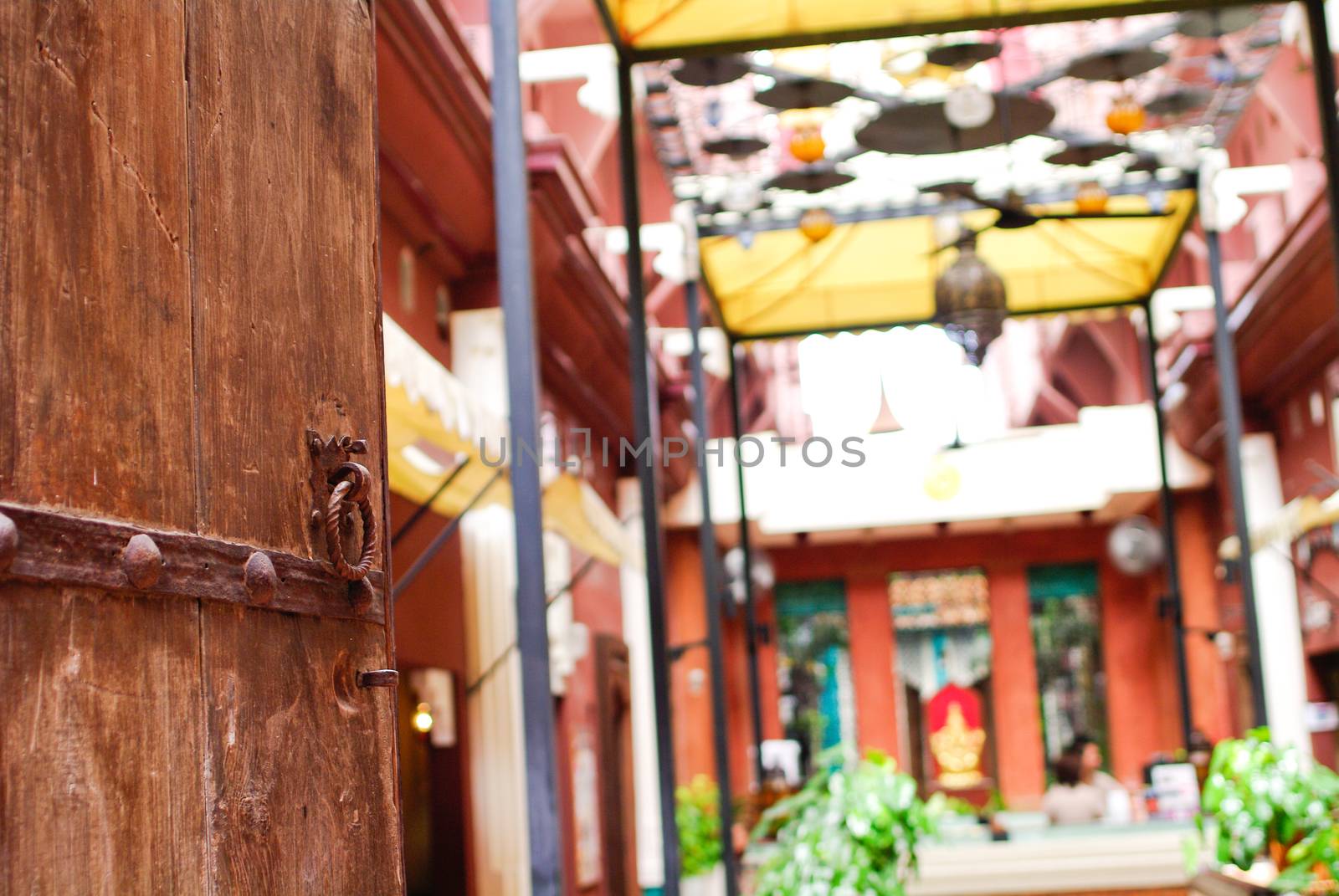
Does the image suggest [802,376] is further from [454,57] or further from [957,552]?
[454,57]

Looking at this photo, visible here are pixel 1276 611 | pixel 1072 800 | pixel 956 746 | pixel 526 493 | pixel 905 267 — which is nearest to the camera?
pixel 526 493

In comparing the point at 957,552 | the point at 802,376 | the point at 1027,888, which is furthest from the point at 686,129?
the point at 957,552

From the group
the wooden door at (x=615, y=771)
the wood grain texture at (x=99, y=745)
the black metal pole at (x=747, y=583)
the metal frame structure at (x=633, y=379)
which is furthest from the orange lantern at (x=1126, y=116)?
the wood grain texture at (x=99, y=745)

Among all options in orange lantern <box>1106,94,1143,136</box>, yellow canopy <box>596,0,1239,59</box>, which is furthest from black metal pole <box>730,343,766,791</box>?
yellow canopy <box>596,0,1239,59</box>

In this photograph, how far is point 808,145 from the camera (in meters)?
7.34

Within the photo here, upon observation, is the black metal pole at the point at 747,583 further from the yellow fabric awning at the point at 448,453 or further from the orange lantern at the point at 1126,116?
the orange lantern at the point at 1126,116

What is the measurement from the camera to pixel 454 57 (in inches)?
231

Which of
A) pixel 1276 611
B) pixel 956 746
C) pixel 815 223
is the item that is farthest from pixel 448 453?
pixel 956 746

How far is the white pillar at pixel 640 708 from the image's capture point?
13125 mm

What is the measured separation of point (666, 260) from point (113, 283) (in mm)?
7654

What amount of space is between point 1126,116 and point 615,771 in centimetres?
654

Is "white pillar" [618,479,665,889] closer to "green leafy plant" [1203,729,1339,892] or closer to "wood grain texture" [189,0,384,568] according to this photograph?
"green leafy plant" [1203,729,1339,892]

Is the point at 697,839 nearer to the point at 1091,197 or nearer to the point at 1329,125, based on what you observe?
the point at 1091,197

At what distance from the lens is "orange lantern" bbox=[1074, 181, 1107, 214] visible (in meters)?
8.42
